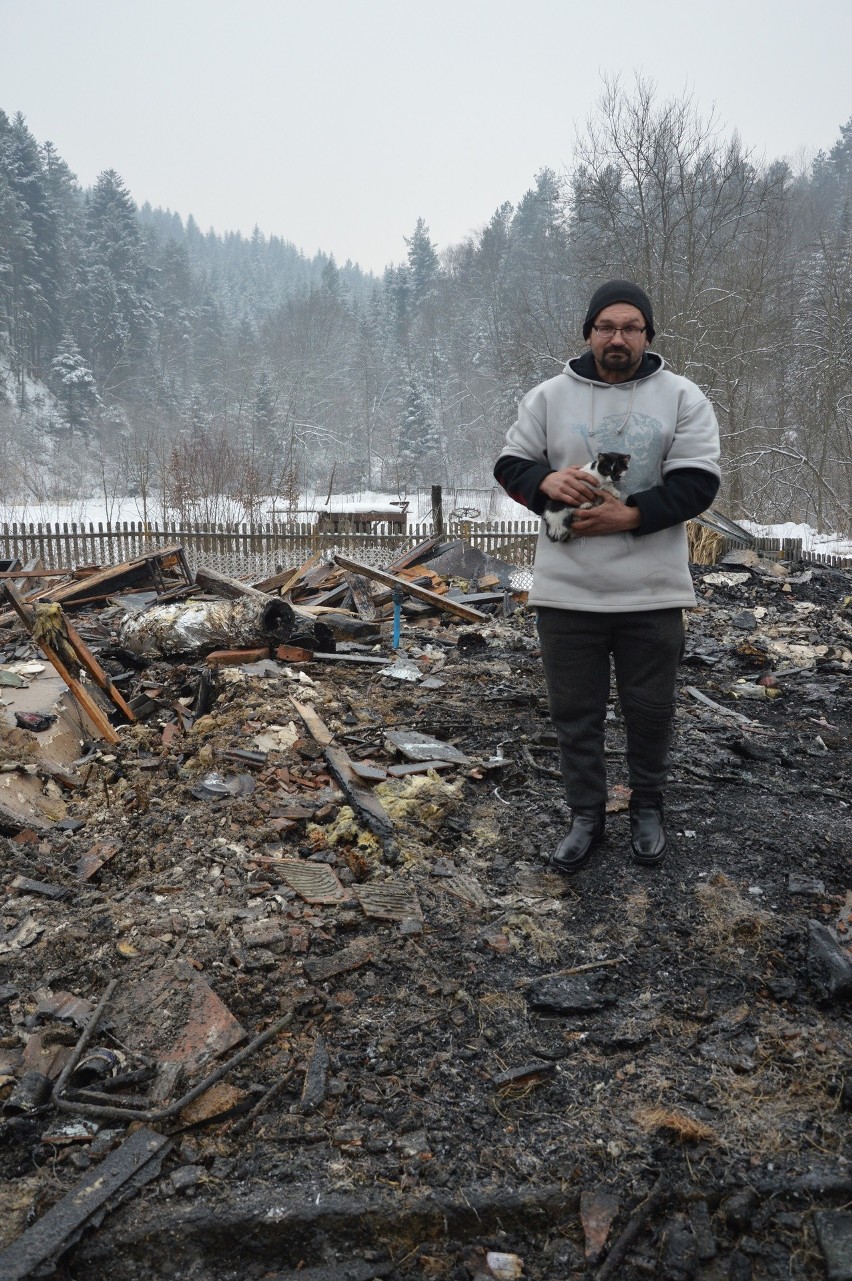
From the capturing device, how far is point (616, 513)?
2.83 meters

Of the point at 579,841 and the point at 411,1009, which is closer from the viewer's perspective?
the point at 411,1009

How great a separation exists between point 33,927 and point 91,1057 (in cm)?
89

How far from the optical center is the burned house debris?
68.2 inches

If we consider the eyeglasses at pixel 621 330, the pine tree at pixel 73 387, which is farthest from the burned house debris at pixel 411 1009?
the pine tree at pixel 73 387

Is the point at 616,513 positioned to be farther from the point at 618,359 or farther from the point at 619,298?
the point at 619,298

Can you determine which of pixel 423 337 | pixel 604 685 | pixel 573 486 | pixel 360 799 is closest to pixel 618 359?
pixel 573 486

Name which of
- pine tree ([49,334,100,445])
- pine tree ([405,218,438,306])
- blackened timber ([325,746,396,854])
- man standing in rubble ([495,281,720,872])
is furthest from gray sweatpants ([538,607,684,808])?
pine tree ([405,218,438,306])

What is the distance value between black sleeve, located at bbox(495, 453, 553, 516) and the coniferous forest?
58.7 ft

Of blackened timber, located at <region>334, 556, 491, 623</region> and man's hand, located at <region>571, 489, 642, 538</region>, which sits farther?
blackened timber, located at <region>334, 556, 491, 623</region>

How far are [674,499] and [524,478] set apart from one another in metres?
0.55

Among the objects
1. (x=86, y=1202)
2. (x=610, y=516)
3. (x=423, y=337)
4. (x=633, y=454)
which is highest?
(x=423, y=337)

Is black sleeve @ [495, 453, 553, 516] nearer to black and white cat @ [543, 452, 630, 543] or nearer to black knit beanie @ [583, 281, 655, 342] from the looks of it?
black and white cat @ [543, 452, 630, 543]

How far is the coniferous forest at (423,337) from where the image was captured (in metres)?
20.0

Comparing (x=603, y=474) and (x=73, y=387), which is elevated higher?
(x=73, y=387)
